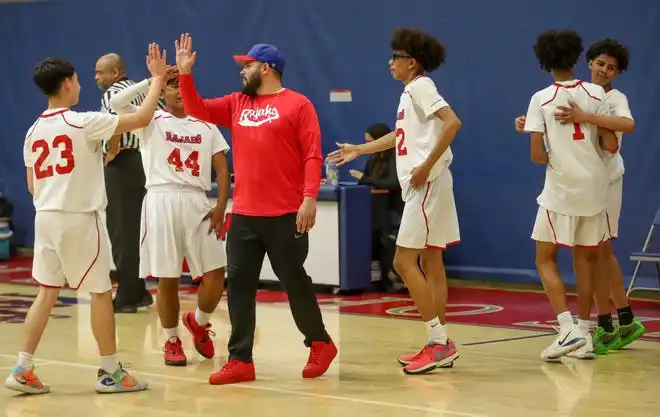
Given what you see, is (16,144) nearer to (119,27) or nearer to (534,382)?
(119,27)

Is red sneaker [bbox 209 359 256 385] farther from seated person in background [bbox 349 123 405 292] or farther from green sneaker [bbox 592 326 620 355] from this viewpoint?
seated person in background [bbox 349 123 405 292]

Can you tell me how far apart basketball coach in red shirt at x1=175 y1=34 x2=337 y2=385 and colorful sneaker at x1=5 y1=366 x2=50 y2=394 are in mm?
916

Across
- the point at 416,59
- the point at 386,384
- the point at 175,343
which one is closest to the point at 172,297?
the point at 175,343

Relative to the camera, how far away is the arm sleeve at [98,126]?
614 cm

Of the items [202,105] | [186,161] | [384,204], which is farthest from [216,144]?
[384,204]

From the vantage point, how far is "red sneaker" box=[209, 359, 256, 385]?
645cm

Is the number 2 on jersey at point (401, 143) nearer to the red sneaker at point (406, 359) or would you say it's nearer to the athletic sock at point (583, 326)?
the red sneaker at point (406, 359)

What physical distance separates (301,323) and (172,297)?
3.02ft

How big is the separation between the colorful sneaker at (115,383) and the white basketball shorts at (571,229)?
8.54ft

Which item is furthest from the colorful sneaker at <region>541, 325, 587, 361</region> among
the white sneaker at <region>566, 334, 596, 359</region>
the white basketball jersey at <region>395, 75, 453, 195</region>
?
the white basketball jersey at <region>395, 75, 453, 195</region>

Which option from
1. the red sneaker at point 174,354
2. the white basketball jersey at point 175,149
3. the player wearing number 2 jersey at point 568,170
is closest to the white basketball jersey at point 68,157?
the white basketball jersey at point 175,149

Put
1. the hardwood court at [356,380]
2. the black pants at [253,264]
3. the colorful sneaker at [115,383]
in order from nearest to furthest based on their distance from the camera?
the hardwood court at [356,380] < the colorful sneaker at [115,383] < the black pants at [253,264]

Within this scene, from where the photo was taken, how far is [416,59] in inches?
270

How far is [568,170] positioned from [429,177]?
911mm
